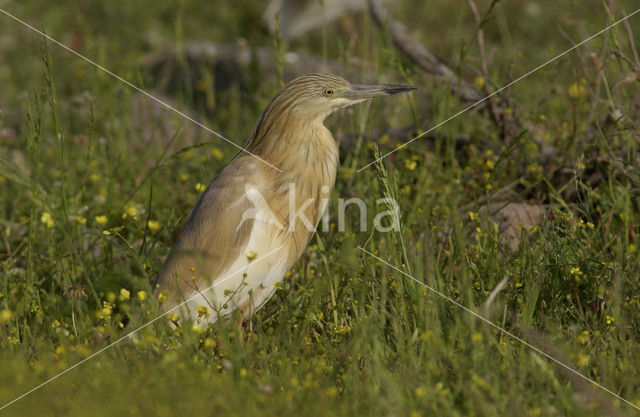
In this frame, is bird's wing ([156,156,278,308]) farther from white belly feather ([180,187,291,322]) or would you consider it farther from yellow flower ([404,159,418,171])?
yellow flower ([404,159,418,171])

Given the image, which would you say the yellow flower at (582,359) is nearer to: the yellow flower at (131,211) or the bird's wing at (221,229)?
the bird's wing at (221,229)

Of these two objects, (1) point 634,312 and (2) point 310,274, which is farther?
(2) point 310,274

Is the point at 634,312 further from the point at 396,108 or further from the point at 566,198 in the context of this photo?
the point at 396,108

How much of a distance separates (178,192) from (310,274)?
3.85ft

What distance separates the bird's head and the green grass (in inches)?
9.8

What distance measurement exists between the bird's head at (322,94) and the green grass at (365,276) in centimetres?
25

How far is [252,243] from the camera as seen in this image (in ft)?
10.6

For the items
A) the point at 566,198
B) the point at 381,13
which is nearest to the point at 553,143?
the point at 566,198

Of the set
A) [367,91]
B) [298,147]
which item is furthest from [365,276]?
[367,91]

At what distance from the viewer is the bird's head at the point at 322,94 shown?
336 centimetres

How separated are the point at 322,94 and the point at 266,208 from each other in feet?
1.79


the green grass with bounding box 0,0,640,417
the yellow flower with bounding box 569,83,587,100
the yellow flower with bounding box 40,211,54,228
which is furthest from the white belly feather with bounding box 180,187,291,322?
the yellow flower with bounding box 569,83,587,100

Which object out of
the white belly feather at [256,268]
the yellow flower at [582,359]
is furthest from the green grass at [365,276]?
the white belly feather at [256,268]

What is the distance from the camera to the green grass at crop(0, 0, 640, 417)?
247 cm
